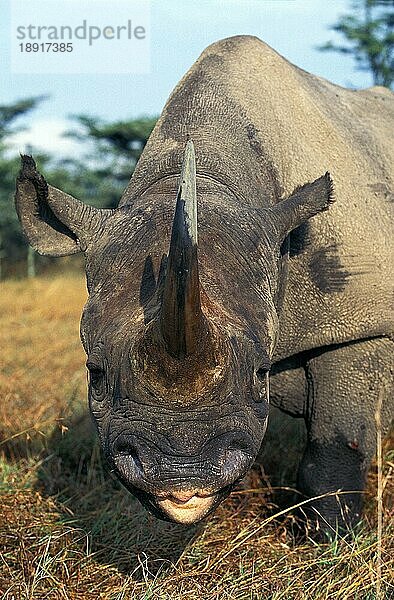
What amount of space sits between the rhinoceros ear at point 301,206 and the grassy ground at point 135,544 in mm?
1359

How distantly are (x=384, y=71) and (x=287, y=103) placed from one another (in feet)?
85.8

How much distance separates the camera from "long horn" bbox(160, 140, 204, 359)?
9.24 ft

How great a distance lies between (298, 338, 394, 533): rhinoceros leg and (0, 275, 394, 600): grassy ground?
17 cm

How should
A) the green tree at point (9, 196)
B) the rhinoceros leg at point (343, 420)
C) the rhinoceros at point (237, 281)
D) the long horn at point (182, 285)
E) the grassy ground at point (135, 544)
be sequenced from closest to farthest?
1. the long horn at point (182, 285)
2. the rhinoceros at point (237, 281)
3. the grassy ground at point (135, 544)
4. the rhinoceros leg at point (343, 420)
5. the green tree at point (9, 196)

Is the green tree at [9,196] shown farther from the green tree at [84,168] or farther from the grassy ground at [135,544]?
the grassy ground at [135,544]

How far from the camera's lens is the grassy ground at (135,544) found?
4.05 meters

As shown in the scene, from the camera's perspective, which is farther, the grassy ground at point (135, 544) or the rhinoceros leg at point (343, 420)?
the rhinoceros leg at point (343, 420)

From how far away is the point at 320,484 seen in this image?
4.94 m

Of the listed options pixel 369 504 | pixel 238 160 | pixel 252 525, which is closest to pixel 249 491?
pixel 252 525

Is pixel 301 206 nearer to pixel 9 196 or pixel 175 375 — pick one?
pixel 175 375

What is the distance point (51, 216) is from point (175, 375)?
159 centimetres

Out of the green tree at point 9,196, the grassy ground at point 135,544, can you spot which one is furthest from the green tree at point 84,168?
the grassy ground at point 135,544

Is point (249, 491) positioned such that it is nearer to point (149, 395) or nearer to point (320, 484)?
point (320, 484)

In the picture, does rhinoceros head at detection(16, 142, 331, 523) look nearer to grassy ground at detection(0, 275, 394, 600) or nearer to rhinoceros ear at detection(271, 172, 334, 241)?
rhinoceros ear at detection(271, 172, 334, 241)
